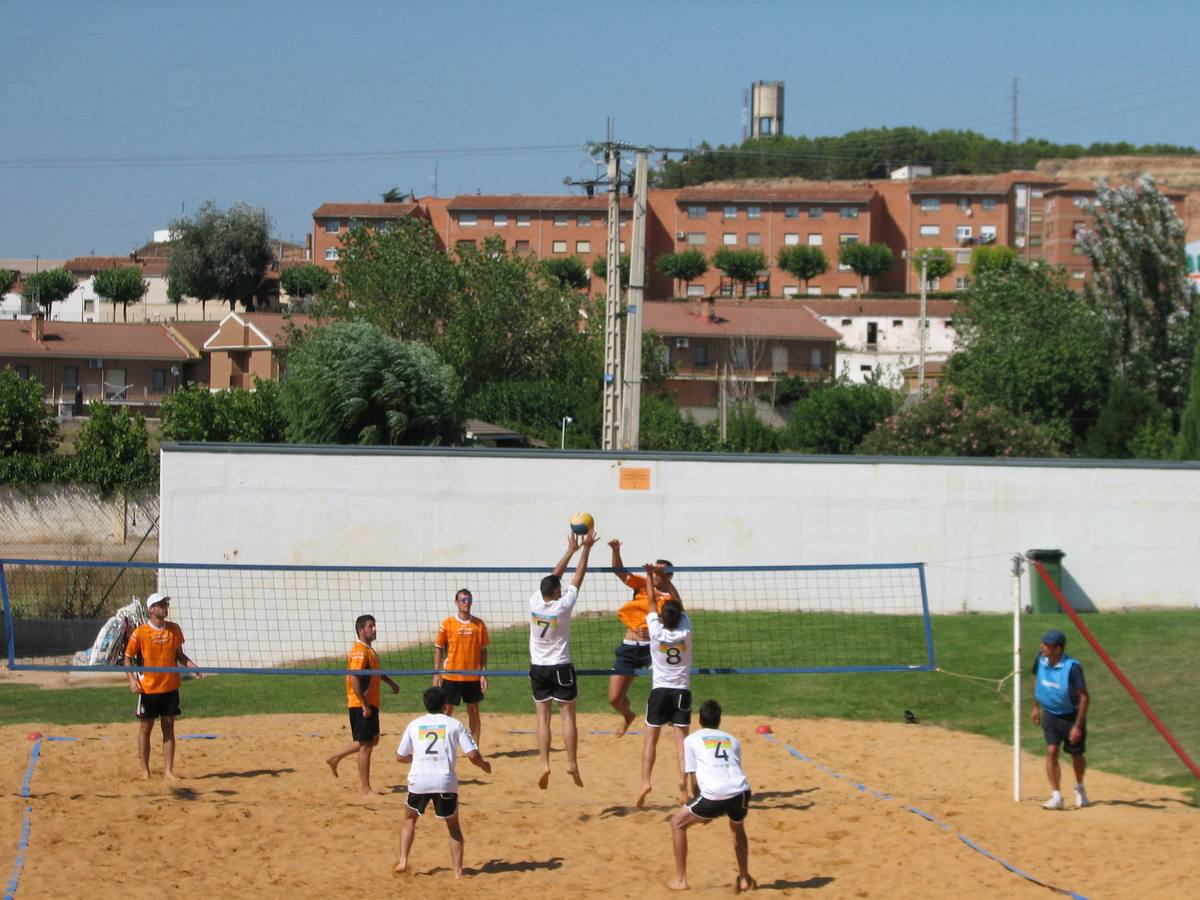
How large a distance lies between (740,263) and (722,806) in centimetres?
9051

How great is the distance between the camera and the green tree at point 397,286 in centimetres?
5334

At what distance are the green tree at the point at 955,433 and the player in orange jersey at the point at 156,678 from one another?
26.4 metres

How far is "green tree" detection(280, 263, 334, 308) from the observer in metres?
88.9

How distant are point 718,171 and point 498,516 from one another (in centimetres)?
13179

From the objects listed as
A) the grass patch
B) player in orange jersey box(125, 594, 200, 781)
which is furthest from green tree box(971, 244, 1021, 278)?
player in orange jersey box(125, 594, 200, 781)

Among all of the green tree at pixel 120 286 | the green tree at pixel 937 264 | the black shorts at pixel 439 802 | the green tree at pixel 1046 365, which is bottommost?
the black shorts at pixel 439 802

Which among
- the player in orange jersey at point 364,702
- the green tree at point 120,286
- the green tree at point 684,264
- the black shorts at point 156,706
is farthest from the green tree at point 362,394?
the green tree at point 684,264

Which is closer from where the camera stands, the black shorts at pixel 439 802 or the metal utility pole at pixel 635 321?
the black shorts at pixel 439 802

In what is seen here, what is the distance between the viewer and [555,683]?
12.2m

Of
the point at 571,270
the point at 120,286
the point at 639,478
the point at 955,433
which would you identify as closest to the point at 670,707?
the point at 639,478

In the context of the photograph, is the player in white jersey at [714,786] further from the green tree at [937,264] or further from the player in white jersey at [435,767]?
the green tree at [937,264]

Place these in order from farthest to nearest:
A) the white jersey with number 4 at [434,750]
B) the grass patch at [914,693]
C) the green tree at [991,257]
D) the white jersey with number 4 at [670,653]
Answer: the green tree at [991,257] → the grass patch at [914,693] → the white jersey with number 4 at [670,653] → the white jersey with number 4 at [434,750]

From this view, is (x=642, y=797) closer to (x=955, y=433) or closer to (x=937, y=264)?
(x=955, y=433)

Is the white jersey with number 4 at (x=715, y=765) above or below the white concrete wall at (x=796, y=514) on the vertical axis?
below
